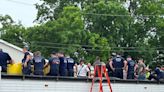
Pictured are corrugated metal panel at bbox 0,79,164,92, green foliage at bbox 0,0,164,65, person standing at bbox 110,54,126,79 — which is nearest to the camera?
corrugated metal panel at bbox 0,79,164,92

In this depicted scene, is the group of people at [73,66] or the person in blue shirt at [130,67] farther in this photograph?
the person in blue shirt at [130,67]


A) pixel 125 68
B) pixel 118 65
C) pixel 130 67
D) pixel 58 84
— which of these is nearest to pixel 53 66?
pixel 58 84

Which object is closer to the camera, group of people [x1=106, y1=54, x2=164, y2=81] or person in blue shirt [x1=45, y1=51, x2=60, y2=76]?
person in blue shirt [x1=45, y1=51, x2=60, y2=76]

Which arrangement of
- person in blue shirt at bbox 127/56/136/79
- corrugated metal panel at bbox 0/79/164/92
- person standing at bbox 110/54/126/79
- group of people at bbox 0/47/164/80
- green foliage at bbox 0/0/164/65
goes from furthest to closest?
1. green foliage at bbox 0/0/164/65
2. person in blue shirt at bbox 127/56/136/79
3. person standing at bbox 110/54/126/79
4. group of people at bbox 0/47/164/80
5. corrugated metal panel at bbox 0/79/164/92

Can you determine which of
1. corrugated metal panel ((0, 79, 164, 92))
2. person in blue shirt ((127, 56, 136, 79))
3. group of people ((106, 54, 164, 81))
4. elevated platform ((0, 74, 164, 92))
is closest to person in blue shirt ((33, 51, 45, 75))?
elevated platform ((0, 74, 164, 92))

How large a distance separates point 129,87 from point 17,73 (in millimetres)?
4764

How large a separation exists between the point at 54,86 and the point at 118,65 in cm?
342

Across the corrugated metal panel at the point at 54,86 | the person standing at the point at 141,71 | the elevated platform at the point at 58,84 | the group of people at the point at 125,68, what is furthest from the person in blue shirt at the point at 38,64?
the person standing at the point at 141,71

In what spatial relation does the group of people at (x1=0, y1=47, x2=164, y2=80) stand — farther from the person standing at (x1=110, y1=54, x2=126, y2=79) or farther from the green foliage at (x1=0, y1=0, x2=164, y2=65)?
the green foliage at (x1=0, y1=0, x2=164, y2=65)

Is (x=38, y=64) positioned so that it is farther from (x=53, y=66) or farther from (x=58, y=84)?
(x=58, y=84)

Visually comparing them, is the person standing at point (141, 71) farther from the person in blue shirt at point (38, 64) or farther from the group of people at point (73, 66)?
the person in blue shirt at point (38, 64)

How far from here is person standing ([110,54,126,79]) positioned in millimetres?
18641

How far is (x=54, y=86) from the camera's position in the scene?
53.0 ft

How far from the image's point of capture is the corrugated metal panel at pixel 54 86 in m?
15.0
